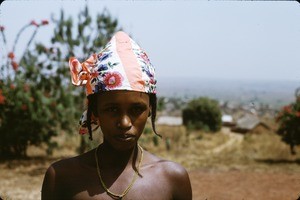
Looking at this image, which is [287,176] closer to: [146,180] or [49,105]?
[49,105]

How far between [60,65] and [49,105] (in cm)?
113

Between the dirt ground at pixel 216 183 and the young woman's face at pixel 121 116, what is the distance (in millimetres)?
5458

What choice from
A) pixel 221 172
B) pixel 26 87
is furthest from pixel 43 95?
pixel 221 172

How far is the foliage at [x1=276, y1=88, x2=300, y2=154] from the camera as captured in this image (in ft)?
41.3

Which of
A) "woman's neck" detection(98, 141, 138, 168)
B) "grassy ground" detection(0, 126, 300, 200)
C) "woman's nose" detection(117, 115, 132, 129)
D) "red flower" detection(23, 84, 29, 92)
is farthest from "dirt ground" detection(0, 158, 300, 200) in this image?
"woman's nose" detection(117, 115, 132, 129)

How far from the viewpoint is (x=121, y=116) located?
5.57 ft

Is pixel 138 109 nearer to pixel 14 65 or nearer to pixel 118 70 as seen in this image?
pixel 118 70

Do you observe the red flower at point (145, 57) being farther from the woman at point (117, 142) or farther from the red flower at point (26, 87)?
the red flower at point (26, 87)

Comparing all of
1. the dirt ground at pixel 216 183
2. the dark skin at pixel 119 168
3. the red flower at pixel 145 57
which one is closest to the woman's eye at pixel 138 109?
the dark skin at pixel 119 168

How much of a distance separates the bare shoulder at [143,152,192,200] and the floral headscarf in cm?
43

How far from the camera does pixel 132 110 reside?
1.75 meters

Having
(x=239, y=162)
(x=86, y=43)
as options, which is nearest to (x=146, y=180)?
(x=86, y=43)

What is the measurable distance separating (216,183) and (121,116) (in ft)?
26.0

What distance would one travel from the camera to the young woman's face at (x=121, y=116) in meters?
1.70
